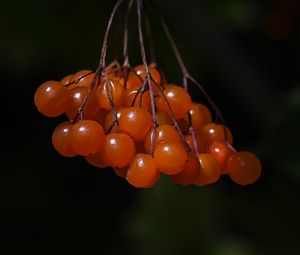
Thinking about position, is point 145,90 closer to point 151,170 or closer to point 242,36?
point 151,170

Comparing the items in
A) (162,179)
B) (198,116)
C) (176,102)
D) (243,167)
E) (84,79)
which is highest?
(84,79)

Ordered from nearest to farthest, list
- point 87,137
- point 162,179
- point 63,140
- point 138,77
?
point 87,137
point 63,140
point 138,77
point 162,179

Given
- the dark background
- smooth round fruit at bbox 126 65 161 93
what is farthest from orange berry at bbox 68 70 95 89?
the dark background

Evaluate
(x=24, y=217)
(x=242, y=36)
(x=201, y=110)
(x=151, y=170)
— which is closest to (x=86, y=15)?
(x=242, y=36)

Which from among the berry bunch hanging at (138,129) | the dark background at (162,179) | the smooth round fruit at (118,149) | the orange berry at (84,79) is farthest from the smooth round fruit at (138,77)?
the dark background at (162,179)

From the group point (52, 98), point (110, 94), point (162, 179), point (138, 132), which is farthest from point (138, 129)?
point (162, 179)

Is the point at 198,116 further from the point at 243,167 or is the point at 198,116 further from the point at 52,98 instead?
the point at 52,98

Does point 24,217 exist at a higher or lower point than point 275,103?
lower
